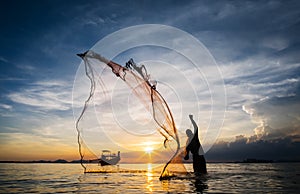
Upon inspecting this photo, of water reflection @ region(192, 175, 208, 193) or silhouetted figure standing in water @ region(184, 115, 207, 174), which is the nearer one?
water reflection @ region(192, 175, 208, 193)

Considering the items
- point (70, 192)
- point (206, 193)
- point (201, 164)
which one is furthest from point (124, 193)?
point (201, 164)

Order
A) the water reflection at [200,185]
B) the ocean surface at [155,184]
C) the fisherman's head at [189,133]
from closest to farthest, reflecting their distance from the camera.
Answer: the water reflection at [200,185]
the ocean surface at [155,184]
the fisherman's head at [189,133]

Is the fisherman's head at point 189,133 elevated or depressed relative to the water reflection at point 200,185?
elevated

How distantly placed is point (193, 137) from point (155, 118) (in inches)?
380

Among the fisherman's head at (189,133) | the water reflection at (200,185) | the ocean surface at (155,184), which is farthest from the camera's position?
the fisherman's head at (189,133)

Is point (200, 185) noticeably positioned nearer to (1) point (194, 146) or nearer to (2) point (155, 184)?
(2) point (155, 184)

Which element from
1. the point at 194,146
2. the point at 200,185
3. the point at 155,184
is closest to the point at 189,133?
the point at 194,146

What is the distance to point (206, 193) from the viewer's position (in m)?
15.5

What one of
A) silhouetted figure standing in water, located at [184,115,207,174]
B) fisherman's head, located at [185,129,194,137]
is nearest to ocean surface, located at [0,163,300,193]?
silhouetted figure standing in water, located at [184,115,207,174]

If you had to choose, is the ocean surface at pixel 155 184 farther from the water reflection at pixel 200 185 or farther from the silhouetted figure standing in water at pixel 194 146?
the silhouetted figure standing in water at pixel 194 146

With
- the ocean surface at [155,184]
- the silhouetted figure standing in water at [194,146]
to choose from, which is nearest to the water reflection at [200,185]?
the ocean surface at [155,184]

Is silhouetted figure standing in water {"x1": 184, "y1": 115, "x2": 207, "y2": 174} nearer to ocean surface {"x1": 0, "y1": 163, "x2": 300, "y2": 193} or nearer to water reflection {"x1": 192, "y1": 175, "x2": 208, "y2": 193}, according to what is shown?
ocean surface {"x1": 0, "y1": 163, "x2": 300, "y2": 193}


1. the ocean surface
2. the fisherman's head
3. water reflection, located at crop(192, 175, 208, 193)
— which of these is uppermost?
the fisherman's head

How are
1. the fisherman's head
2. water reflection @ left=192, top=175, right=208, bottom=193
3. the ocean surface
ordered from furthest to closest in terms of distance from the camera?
the fisherman's head, the ocean surface, water reflection @ left=192, top=175, right=208, bottom=193
